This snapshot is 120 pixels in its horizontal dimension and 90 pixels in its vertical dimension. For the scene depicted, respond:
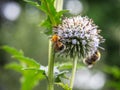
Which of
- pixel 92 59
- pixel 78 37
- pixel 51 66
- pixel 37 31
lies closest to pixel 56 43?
pixel 51 66

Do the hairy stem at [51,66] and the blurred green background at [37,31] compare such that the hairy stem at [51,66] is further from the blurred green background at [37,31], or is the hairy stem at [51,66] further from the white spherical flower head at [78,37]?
the blurred green background at [37,31]

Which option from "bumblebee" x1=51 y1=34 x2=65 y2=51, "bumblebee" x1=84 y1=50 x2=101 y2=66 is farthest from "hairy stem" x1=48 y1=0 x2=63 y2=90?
"bumblebee" x1=84 y1=50 x2=101 y2=66

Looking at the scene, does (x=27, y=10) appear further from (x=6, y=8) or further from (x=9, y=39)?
(x=9, y=39)

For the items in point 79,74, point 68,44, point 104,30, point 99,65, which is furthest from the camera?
point 79,74

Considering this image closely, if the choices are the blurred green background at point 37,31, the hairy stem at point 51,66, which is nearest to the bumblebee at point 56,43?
the hairy stem at point 51,66

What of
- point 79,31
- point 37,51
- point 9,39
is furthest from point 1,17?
point 79,31

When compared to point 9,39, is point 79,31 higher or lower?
higher

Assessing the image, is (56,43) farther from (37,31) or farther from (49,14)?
(37,31)
